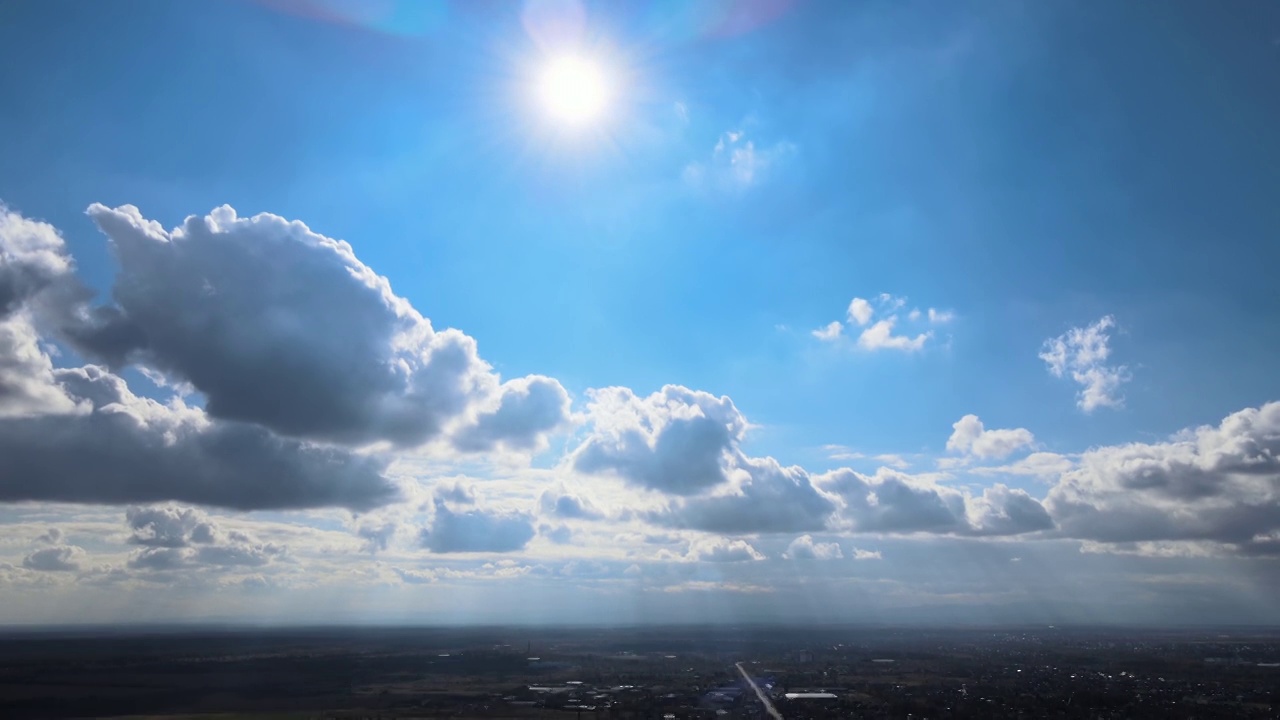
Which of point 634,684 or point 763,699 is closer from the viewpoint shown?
point 763,699

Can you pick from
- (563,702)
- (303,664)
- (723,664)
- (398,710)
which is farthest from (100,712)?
(723,664)

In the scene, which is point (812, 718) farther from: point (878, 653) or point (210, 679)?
point (878, 653)

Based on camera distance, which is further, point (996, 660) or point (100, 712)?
point (996, 660)

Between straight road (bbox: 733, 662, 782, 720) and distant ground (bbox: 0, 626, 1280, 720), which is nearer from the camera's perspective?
straight road (bbox: 733, 662, 782, 720)

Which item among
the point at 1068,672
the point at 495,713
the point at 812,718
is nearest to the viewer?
the point at 812,718

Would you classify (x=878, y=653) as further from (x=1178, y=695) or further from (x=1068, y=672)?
(x=1178, y=695)

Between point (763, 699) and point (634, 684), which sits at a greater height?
point (763, 699)

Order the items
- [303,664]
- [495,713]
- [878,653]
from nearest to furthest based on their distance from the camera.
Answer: [495,713], [303,664], [878,653]

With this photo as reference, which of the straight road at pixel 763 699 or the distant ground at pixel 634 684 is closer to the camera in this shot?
the straight road at pixel 763 699
